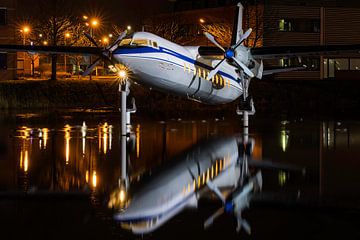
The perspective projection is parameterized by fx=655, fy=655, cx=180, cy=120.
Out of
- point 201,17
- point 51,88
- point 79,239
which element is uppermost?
point 201,17

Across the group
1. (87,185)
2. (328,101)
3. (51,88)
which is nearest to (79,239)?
(87,185)

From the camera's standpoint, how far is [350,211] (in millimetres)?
12031

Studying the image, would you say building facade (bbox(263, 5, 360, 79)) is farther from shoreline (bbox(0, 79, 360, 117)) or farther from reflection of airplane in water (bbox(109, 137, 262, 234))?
reflection of airplane in water (bbox(109, 137, 262, 234))

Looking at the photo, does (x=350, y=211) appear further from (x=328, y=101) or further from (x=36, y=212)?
(x=328, y=101)

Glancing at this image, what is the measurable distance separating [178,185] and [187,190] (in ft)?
2.37

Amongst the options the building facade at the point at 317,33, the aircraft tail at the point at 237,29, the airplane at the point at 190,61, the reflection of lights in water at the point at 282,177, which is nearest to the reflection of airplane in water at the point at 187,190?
the reflection of lights in water at the point at 282,177

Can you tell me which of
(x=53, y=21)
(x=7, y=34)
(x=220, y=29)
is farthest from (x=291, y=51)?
(x=220, y=29)

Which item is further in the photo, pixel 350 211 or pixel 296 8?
pixel 296 8

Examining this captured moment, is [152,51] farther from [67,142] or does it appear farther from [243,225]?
[243,225]

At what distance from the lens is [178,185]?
1494cm

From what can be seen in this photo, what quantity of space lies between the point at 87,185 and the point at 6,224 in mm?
4163

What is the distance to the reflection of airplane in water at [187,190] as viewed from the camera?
37.4 feet

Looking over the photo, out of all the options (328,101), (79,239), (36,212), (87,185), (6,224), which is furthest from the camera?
(328,101)

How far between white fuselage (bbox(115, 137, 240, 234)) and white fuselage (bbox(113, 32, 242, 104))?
464cm
